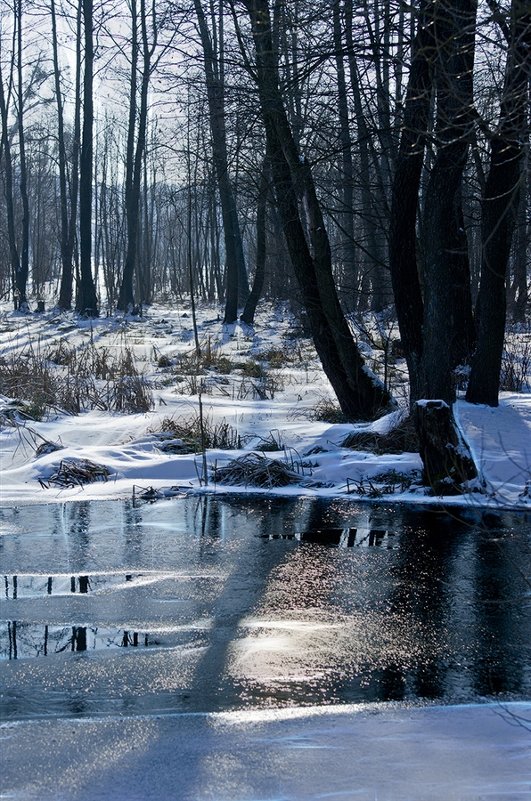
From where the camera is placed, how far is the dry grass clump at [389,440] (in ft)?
26.0

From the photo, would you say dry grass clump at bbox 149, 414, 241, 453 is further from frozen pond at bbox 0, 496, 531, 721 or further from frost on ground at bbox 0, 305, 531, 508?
frozen pond at bbox 0, 496, 531, 721

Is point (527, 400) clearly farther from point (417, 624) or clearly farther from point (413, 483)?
point (417, 624)

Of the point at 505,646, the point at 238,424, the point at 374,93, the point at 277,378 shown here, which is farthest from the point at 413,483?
the point at 277,378

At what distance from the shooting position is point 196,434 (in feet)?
28.0

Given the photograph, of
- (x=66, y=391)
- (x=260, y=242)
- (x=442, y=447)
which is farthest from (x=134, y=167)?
(x=442, y=447)

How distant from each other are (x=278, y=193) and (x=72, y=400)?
3.31 meters

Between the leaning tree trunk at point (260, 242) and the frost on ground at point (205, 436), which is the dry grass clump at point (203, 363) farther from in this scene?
the leaning tree trunk at point (260, 242)

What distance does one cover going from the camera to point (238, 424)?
29.8 feet

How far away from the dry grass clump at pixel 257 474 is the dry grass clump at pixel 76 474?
100 centimetres

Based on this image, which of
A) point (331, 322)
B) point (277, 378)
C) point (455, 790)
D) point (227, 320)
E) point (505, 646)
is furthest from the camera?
point (227, 320)

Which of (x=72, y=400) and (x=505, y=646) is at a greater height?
(x=72, y=400)

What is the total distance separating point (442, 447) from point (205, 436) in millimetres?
2563

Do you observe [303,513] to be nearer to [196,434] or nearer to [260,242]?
[196,434]

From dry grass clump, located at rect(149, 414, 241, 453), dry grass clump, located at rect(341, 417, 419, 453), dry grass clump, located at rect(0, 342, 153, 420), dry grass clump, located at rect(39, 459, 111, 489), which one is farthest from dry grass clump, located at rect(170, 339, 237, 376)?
dry grass clump, located at rect(39, 459, 111, 489)
